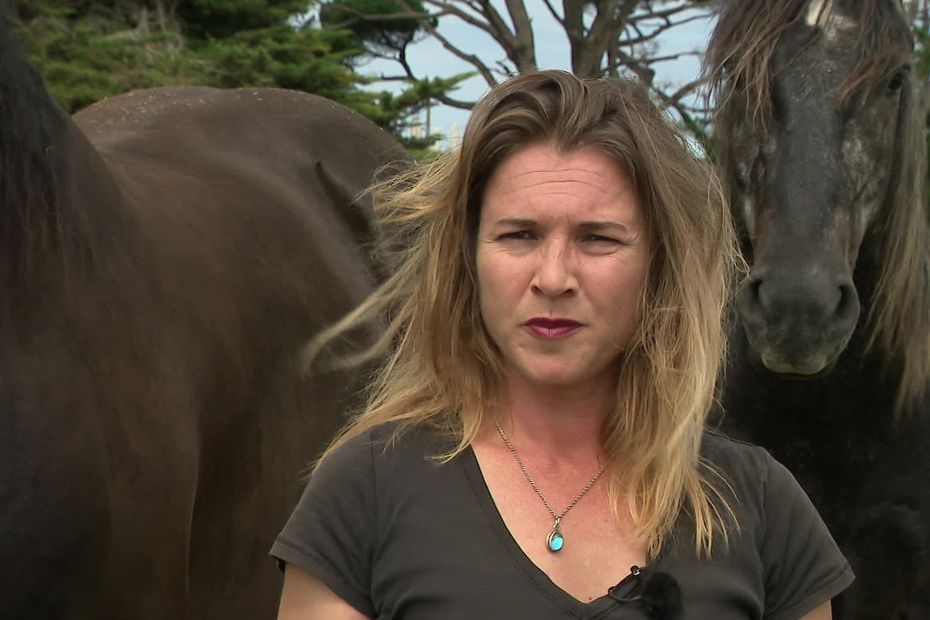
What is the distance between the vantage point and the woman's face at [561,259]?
169cm

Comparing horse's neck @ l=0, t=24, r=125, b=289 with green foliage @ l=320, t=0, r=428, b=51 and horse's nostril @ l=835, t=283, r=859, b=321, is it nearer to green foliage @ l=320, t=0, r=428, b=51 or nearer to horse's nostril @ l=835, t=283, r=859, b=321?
horse's nostril @ l=835, t=283, r=859, b=321

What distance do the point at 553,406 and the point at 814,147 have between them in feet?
5.14

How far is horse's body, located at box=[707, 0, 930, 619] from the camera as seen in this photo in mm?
3000

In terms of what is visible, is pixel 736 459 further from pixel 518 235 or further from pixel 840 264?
pixel 840 264

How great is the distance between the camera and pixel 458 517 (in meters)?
1.64

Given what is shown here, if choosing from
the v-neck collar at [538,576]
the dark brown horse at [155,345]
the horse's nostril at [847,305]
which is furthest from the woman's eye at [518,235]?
the horse's nostril at [847,305]

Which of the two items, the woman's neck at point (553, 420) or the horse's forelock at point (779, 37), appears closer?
the woman's neck at point (553, 420)

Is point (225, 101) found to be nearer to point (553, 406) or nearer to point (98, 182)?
point (98, 182)

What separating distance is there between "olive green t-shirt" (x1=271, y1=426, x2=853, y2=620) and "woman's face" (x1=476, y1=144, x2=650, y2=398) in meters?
0.19

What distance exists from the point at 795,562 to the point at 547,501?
329 mm

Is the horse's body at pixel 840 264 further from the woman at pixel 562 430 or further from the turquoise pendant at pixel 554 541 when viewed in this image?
the turquoise pendant at pixel 554 541

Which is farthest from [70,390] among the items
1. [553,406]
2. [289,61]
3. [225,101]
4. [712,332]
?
[289,61]

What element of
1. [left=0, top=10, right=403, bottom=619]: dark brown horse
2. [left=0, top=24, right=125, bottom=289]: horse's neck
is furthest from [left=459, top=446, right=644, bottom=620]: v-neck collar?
[left=0, top=24, right=125, bottom=289]: horse's neck

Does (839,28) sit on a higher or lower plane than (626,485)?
higher
